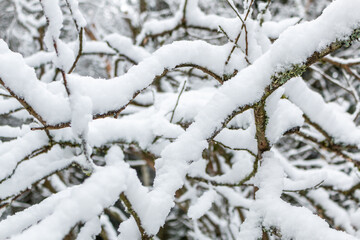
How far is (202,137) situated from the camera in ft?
3.15

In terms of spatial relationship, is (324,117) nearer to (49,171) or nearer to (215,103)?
(215,103)

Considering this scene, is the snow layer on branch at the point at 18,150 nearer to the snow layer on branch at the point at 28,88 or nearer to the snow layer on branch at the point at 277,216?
the snow layer on branch at the point at 28,88

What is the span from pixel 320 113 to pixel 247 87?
754mm

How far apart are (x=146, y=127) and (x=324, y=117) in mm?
923

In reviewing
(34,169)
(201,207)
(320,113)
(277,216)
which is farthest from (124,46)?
(277,216)

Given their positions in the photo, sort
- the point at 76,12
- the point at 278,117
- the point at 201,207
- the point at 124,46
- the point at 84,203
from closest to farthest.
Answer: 1. the point at 84,203
2. the point at 76,12
3. the point at 278,117
4. the point at 201,207
5. the point at 124,46

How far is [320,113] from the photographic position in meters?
1.53

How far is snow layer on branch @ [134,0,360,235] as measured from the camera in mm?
832

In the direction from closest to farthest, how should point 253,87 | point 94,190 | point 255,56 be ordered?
point 94,190 → point 253,87 → point 255,56

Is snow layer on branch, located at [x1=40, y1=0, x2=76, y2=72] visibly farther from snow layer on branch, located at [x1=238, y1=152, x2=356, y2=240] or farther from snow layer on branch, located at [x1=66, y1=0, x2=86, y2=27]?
snow layer on branch, located at [x1=238, y1=152, x2=356, y2=240]

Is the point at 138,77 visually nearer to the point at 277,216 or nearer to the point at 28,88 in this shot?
the point at 28,88

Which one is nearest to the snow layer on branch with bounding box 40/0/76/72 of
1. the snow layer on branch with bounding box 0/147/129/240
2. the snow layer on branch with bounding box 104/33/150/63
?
the snow layer on branch with bounding box 0/147/129/240

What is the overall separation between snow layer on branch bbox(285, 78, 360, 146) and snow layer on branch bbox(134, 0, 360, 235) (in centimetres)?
56

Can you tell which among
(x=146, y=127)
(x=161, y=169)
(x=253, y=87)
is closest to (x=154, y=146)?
(x=146, y=127)
